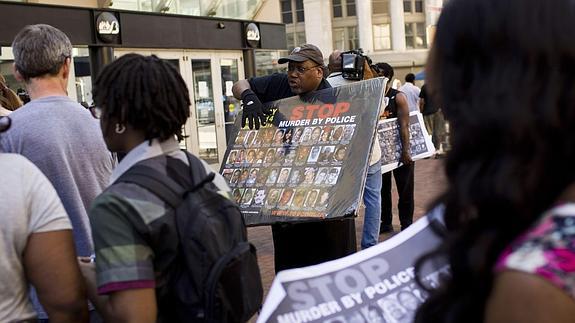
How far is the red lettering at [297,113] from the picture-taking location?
3.80 m

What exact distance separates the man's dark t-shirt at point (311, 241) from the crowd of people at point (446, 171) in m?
1.57

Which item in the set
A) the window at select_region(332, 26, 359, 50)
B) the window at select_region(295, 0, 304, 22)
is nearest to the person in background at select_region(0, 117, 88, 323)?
the window at select_region(332, 26, 359, 50)

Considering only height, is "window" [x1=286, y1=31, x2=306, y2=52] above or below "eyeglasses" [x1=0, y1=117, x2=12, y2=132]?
above

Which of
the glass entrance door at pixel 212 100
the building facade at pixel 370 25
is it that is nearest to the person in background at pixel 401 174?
the glass entrance door at pixel 212 100

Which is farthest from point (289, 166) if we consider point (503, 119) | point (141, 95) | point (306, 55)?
point (503, 119)

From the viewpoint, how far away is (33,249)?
1.75 metres

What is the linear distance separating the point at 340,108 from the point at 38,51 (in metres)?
1.80

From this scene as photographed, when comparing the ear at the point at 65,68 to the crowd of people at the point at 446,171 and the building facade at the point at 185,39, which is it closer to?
the crowd of people at the point at 446,171

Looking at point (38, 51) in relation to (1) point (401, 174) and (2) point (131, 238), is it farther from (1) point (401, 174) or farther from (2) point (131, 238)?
(1) point (401, 174)

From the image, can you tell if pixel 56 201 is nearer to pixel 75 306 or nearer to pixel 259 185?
pixel 75 306

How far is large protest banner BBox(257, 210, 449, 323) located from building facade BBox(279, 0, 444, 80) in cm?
4862

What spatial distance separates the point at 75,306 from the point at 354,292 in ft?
2.60

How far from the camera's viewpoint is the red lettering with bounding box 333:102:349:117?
372 centimetres

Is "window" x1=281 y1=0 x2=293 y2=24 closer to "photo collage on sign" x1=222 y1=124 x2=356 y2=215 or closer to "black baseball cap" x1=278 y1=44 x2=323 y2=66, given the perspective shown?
"black baseball cap" x1=278 y1=44 x2=323 y2=66
